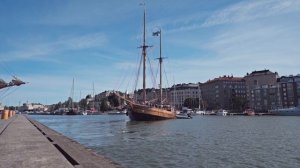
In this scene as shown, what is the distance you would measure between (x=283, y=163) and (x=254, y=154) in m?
3.78

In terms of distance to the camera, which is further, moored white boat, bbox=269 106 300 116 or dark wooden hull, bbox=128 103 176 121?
moored white boat, bbox=269 106 300 116

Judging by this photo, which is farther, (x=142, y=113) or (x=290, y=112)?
(x=290, y=112)

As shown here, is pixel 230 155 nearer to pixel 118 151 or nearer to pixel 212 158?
pixel 212 158

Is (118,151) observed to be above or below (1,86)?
below

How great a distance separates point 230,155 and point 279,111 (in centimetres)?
17504

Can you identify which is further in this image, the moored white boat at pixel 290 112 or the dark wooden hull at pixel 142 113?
the moored white boat at pixel 290 112

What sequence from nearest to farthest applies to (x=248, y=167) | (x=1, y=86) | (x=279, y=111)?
(x=248, y=167) < (x=1, y=86) < (x=279, y=111)

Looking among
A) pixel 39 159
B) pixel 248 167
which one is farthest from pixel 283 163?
pixel 39 159

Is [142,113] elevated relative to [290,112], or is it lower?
lower

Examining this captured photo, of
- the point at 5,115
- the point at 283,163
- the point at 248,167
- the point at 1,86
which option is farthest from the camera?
the point at 5,115

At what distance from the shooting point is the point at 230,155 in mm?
25406

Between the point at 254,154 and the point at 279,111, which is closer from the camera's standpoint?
the point at 254,154

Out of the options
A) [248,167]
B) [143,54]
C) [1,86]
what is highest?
[143,54]

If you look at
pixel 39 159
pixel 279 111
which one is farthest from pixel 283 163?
pixel 279 111
